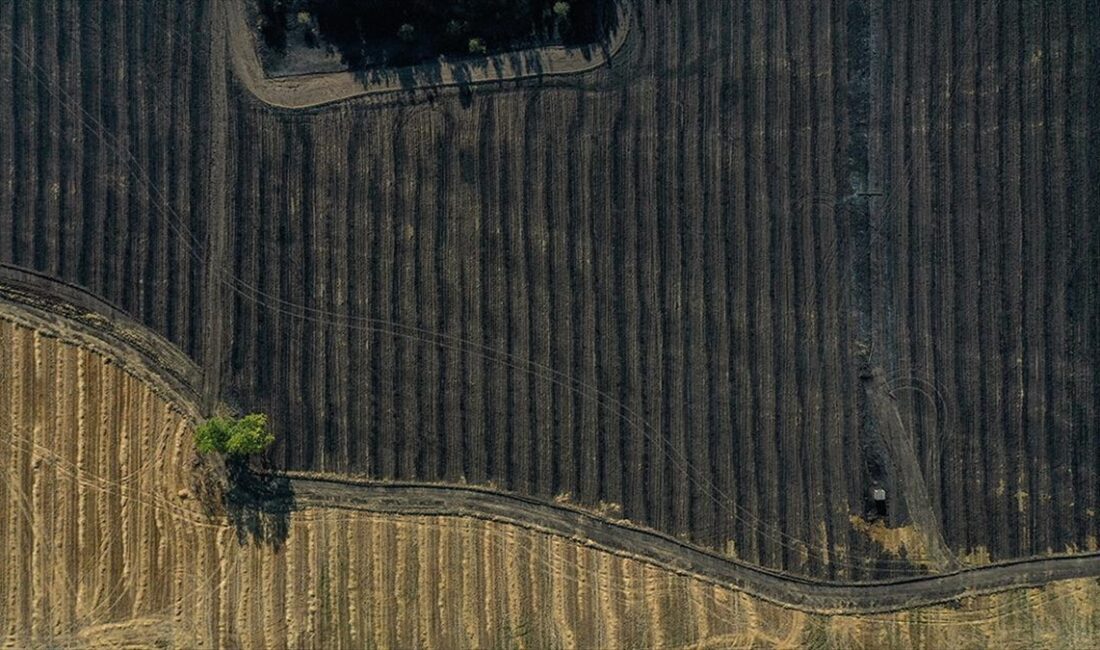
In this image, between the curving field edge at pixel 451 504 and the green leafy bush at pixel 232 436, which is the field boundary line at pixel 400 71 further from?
the green leafy bush at pixel 232 436

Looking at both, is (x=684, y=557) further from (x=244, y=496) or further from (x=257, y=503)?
(x=244, y=496)

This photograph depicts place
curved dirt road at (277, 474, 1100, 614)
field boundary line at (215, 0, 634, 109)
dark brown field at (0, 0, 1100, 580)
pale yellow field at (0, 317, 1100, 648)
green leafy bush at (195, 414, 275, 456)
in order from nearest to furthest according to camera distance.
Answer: green leafy bush at (195, 414, 275, 456)
curved dirt road at (277, 474, 1100, 614)
dark brown field at (0, 0, 1100, 580)
pale yellow field at (0, 317, 1100, 648)
field boundary line at (215, 0, 634, 109)

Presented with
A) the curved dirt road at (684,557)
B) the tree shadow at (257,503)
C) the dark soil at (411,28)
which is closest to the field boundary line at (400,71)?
the dark soil at (411,28)

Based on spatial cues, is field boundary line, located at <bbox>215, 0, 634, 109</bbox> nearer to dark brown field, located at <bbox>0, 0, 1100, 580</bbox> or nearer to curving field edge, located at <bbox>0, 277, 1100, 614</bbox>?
dark brown field, located at <bbox>0, 0, 1100, 580</bbox>

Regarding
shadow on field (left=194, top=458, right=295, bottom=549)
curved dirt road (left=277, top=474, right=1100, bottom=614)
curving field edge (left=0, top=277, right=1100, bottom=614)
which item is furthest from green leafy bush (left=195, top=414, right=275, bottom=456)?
curved dirt road (left=277, top=474, right=1100, bottom=614)

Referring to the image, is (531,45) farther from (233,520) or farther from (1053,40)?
(233,520)

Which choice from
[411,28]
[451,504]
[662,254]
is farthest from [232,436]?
[662,254]

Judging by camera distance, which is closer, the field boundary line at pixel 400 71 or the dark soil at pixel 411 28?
the dark soil at pixel 411 28
